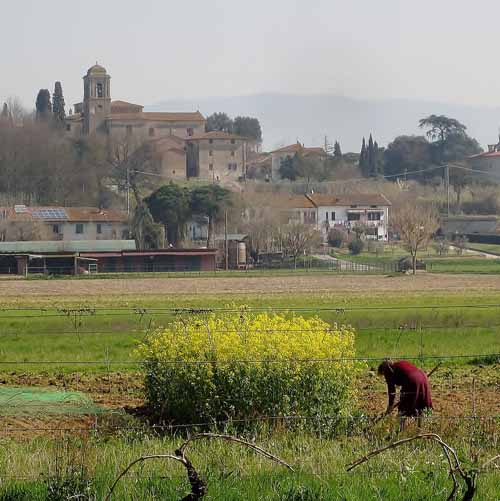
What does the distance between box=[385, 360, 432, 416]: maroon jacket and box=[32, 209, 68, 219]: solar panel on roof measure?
81662mm

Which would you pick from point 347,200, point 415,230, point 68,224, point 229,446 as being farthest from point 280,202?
point 229,446

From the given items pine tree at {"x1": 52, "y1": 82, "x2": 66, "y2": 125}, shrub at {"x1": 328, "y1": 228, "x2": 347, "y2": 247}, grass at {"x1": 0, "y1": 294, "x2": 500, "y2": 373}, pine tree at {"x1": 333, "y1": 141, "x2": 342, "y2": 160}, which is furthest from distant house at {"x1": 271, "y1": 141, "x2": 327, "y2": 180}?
grass at {"x1": 0, "y1": 294, "x2": 500, "y2": 373}

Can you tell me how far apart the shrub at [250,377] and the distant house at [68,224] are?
252 feet

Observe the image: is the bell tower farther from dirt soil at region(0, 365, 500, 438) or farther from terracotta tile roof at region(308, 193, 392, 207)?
dirt soil at region(0, 365, 500, 438)

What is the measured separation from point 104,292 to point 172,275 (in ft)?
56.9

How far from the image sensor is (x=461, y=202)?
122 meters

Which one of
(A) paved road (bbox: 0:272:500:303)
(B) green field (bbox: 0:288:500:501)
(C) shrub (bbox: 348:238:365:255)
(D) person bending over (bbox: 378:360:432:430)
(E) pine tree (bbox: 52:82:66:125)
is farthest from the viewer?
(E) pine tree (bbox: 52:82:66:125)

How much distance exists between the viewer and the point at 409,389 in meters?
14.6

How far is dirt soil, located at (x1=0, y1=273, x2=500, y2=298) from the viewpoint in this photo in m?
51.8

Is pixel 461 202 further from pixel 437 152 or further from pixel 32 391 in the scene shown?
pixel 32 391

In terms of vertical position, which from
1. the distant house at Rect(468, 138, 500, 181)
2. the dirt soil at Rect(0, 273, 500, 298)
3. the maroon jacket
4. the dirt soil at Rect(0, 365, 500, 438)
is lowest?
the dirt soil at Rect(0, 273, 500, 298)

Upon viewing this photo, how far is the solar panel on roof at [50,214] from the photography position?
94812mm

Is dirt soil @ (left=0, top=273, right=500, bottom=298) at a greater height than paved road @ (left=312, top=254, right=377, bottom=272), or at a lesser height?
greater

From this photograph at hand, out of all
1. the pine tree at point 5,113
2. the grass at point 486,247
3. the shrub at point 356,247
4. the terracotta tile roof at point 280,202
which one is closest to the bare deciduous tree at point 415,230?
the grass at point 486,247
